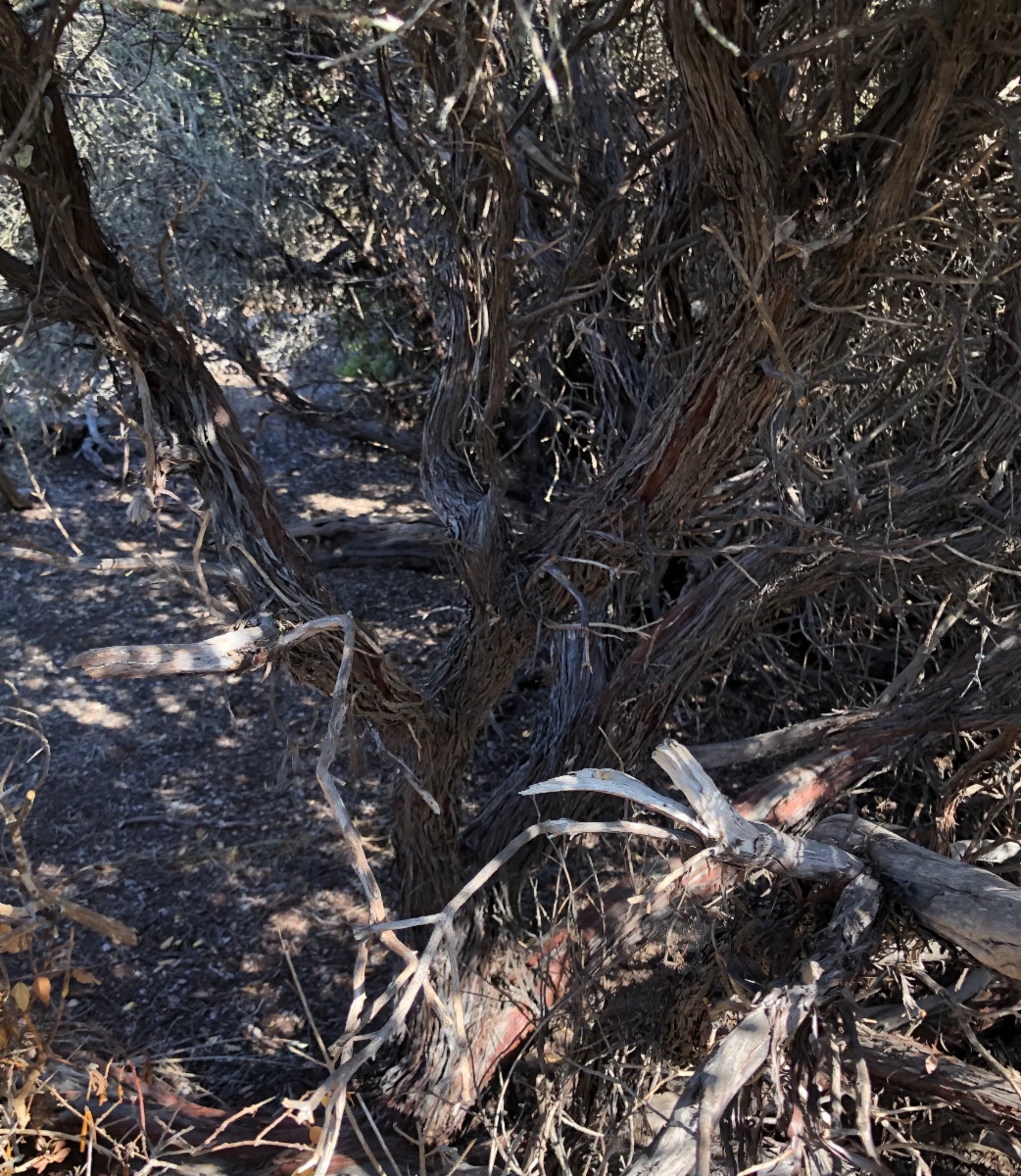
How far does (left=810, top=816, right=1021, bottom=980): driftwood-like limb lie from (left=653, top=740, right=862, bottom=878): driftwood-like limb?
14cm

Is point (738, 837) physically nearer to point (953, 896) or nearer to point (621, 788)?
point (621, 788)

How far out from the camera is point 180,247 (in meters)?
5.50

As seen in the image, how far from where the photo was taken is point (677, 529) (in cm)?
275

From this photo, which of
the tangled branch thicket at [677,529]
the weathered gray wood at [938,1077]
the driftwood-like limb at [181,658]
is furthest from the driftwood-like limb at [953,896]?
the driftwood-like limb at [181,658]

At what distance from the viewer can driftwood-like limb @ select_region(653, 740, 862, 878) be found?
1930mm

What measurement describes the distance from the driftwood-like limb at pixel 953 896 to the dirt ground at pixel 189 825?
1.49 metres

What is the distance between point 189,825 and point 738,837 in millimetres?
3579

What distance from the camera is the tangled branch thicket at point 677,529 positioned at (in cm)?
196

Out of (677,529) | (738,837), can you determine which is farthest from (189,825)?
(738,837)

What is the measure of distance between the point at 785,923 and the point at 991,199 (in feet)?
6.49

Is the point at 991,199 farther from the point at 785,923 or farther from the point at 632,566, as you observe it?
the point at 785,923

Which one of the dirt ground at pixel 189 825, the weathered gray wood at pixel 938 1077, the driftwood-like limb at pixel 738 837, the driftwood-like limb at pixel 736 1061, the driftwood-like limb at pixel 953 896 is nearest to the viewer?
the driftwood-like limb at pixel 736 1061

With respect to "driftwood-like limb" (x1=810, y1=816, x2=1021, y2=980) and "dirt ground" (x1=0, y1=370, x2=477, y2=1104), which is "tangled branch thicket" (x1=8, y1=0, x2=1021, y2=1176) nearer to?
"driftwood-like limb" (x1=810, y1=816, x2=1021, y2=980)

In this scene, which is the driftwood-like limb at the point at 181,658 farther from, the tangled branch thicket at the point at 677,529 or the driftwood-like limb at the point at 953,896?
the driftwood-like limb at the point at 953,896
